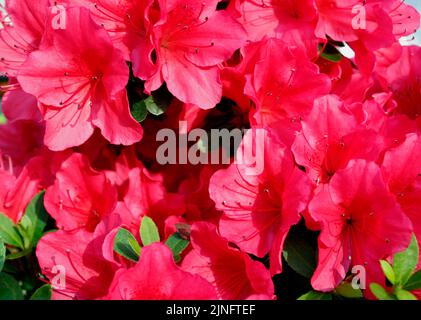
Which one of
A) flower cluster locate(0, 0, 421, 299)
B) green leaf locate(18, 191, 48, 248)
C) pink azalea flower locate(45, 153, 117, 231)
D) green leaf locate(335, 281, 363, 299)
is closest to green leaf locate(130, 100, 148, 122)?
flower cluster locate(0, 0, 421, 299)

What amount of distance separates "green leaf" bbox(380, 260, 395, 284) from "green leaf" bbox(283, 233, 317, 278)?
134 mm

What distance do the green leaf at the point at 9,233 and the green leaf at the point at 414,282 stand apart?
30.6 inches

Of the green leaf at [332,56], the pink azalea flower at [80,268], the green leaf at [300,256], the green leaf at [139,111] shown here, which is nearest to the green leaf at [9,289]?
the pink azalea flower at [80,268]

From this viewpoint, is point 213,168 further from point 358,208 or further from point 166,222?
point 358,208

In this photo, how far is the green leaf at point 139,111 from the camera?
1245 mm

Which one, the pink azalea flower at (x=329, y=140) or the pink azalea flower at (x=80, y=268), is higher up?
the pink azalea flower at (x=329, y=140)

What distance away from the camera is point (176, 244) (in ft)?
3.80

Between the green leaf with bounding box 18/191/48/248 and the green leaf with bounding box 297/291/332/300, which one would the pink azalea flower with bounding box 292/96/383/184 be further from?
the green leaf with bounding box 18/191/48/248

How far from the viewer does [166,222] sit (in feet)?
4.09

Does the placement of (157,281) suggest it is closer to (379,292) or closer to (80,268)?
(80,268)

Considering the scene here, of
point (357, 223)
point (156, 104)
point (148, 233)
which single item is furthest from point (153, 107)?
point (357, 223)

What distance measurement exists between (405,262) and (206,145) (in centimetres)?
52

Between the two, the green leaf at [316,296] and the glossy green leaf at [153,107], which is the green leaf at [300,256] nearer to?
the green leaf at [316,296]
